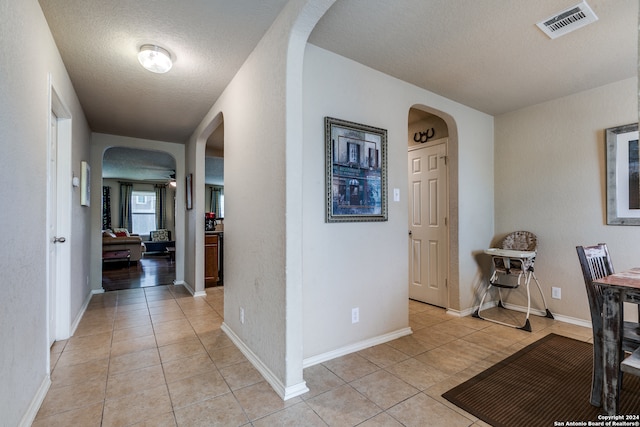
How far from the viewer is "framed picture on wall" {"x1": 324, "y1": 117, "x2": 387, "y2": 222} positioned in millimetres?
2279

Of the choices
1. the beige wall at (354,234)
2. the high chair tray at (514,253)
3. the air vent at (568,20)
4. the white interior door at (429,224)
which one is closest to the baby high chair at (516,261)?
the high chair tray at (514,253)

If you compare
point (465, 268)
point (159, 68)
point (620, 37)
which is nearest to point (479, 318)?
point (465, 268)

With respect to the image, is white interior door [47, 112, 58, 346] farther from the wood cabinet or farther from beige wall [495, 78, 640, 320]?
beige wall [495, 78, 640, 320]

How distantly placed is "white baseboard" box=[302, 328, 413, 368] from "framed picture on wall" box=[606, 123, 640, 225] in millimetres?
2234

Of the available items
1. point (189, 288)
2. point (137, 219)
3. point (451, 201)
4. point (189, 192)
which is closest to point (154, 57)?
point (189, 192)

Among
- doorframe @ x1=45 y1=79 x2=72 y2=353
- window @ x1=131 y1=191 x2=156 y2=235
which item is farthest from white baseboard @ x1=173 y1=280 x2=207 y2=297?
window @ x1=131 y1=191 x2=156 y2=235

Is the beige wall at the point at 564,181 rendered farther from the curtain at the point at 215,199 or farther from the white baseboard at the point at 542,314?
the curtain at the point at 215,199

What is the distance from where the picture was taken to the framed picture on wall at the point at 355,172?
228cm

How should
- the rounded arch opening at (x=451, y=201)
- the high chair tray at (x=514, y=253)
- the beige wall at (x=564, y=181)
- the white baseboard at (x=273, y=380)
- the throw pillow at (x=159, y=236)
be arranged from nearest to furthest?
the white baseboard at (x=273, y=380), the beige wall at (x=564, y=181), the high chair tray at (x=514, y=253), the rounded arch opening at (x=451, y=201), the throw pillow at (x=159, y=236)

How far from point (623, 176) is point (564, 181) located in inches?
17.1

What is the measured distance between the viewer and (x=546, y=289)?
10.7 ft

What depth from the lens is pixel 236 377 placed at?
2.01 m

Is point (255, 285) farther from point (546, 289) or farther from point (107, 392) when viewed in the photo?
point (546, 289)

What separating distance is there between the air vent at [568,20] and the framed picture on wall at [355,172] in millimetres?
1245
